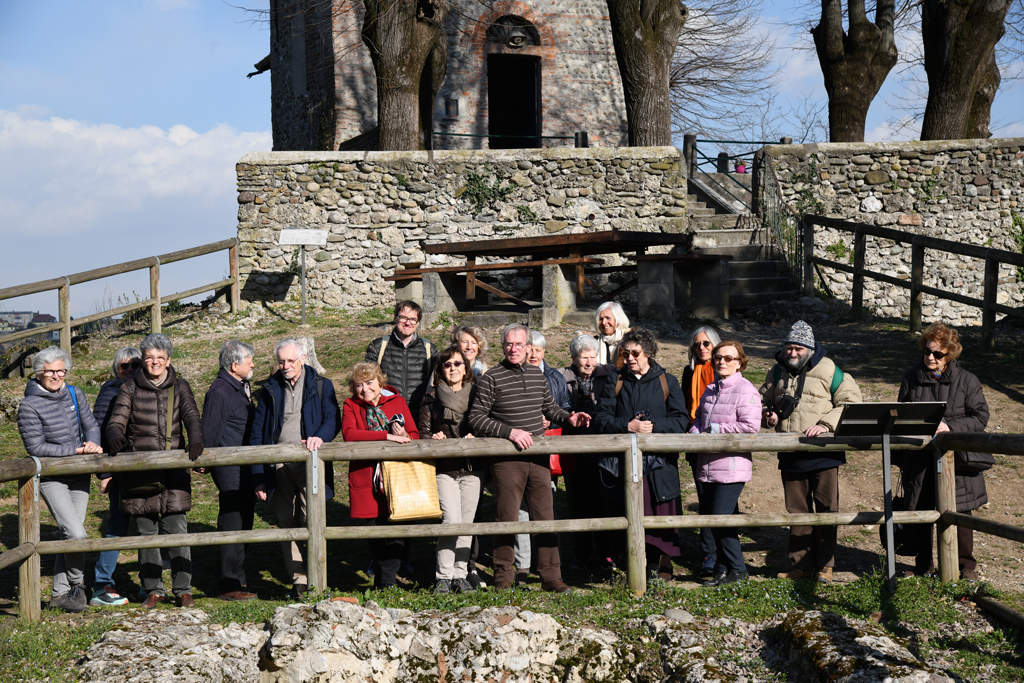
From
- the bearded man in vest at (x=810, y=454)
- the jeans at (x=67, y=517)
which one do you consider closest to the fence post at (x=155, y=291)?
the jeans at (x=67, y=517)

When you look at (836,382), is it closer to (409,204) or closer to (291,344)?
(291,344)

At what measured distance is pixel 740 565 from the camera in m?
4.98

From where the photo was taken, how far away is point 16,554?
4.55 metres

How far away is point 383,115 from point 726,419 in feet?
33.6

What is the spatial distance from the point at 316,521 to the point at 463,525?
31.2 inches

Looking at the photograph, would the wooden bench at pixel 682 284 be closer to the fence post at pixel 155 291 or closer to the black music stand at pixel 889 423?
the black music stand at pixel 889 423

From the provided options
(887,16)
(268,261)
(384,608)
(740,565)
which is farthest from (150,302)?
(887,16)

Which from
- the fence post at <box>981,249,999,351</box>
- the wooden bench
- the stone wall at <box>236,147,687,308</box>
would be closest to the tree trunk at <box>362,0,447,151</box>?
the stone wall at <box>236,147,687,308</box>

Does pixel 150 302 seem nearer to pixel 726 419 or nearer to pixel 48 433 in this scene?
pixel 48 433

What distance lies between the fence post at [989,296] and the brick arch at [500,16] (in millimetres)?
11139

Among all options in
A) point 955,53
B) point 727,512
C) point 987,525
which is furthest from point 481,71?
point 987,525

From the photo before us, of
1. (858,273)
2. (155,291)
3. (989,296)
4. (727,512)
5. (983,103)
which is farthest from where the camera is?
(983,103)

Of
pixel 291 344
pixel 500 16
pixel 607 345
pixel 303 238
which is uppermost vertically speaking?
pixel 500 16

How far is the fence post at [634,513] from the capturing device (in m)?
4.78
